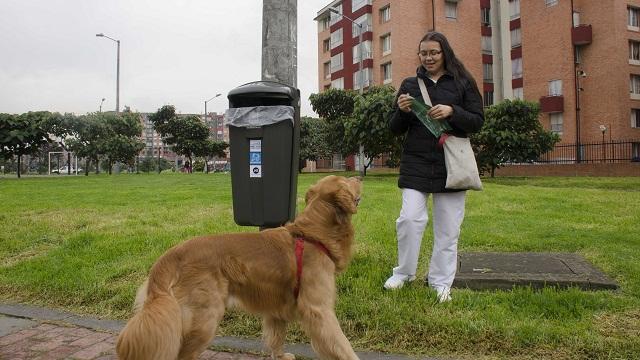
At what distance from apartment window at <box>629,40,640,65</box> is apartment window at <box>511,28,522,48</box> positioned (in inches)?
275

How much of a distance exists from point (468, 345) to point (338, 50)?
47.4 metres

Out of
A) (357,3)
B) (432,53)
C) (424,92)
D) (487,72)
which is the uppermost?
(357,3)

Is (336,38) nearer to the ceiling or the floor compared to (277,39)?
nearer to the ceiling

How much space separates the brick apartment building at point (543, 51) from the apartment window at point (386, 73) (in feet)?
0.27

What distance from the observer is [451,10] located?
39.4 meters

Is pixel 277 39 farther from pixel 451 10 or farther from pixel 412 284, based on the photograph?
pixel 451 10

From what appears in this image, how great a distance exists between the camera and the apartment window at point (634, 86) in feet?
103

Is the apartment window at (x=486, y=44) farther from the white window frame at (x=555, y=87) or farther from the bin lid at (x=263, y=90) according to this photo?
the bin lid at (x=263, y=90)

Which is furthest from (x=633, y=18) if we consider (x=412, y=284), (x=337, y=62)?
(x=412, y=284)

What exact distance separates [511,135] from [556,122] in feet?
42.7

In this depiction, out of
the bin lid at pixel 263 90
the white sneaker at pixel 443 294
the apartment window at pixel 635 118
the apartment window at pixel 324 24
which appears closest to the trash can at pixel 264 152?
the bin lid at pixel 263 90

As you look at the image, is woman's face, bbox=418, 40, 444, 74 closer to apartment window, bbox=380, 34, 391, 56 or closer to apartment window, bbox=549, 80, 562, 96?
apartment window, bbox=549, 80, 562, 96

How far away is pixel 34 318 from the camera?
4.17 m

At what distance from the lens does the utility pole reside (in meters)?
5.04
